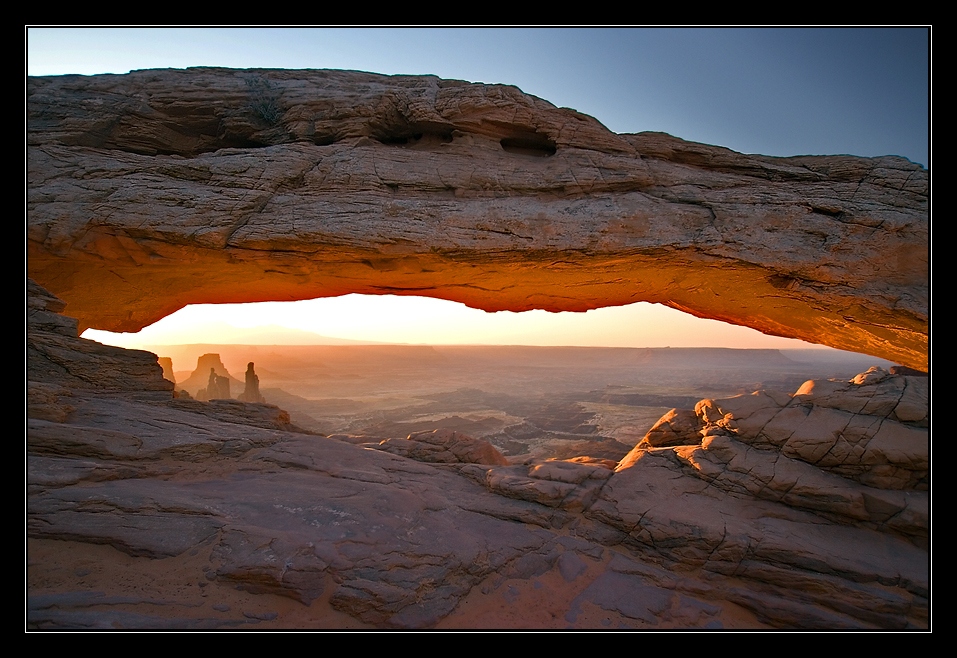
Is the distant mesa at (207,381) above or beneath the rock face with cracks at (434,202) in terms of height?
beneath

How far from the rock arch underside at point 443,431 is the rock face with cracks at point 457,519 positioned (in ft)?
0.14

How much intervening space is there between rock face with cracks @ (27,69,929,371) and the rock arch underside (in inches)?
2.6

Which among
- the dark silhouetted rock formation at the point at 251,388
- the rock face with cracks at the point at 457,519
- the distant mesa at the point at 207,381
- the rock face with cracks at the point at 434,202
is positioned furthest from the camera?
the distant mesa at the point at 207,381

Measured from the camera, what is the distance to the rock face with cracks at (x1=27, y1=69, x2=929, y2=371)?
27.1ft

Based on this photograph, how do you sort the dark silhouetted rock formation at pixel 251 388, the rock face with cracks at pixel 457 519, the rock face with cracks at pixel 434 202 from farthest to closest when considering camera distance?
the dark silhouetted rock formation at pixel 251 388, the rock face with cracks at pixel 434 202, the rock face with cracks at pixel 457 519

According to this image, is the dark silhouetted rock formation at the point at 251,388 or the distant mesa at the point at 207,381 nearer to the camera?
the dark silhouetted rock formation at the point at 251,388

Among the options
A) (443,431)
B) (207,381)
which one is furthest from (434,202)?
(207,381)

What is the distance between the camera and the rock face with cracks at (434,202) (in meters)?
8.26

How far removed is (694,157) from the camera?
31.6 feet

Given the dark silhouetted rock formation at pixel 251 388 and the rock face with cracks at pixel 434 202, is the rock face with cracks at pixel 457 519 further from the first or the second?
the dark silhouetted rock formation at pixel 251 388

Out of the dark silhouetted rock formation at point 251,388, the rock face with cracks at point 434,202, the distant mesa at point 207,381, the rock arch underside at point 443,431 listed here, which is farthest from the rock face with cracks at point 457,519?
the distant mesa at point 207,381
